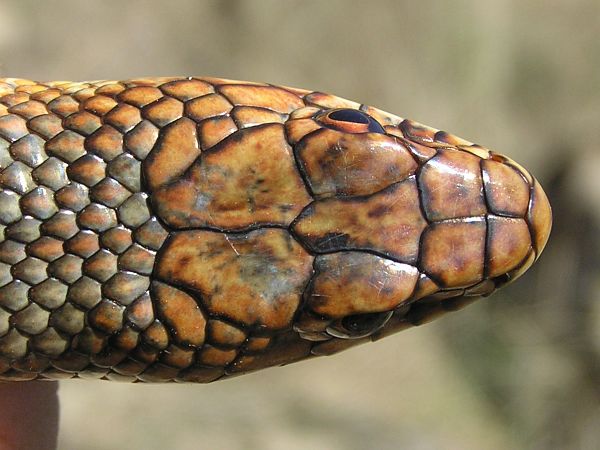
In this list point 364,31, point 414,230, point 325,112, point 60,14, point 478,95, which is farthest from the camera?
point 478,95

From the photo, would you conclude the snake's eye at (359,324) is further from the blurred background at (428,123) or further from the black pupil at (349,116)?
the blurred background at (428,123)

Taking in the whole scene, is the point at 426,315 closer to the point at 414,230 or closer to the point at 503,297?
the point at 414,230

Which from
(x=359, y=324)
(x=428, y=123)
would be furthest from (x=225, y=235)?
(x=428, y=123)

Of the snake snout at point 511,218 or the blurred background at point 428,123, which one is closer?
the snake snout at point 511,218

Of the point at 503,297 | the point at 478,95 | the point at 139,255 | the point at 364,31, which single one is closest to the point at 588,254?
the point at 503,297

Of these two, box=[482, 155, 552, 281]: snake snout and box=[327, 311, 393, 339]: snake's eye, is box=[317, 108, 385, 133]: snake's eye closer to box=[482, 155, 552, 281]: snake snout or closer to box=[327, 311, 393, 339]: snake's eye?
box=[482, 155, 552, 281]: snake snout

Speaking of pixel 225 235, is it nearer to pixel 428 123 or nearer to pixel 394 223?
pixel 394 223

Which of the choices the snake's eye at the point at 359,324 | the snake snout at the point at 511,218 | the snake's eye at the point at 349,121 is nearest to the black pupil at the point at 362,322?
the snake's eye at the point at 359,324
